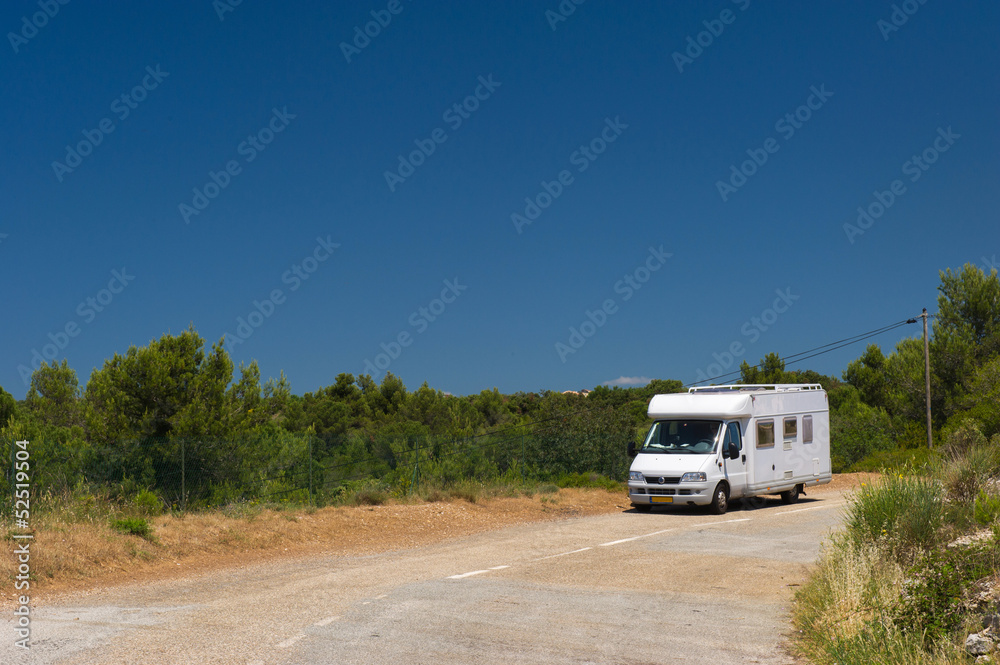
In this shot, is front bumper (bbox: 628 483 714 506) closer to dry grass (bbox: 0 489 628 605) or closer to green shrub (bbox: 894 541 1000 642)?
dry grass (bbox: 0 489 628 605)

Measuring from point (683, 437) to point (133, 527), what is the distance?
1198 centimetres

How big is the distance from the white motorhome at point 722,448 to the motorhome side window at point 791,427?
2cm

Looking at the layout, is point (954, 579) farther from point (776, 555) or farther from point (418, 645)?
point (776, 555)

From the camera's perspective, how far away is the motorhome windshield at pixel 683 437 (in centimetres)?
1925

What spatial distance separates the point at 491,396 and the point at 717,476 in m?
36.7

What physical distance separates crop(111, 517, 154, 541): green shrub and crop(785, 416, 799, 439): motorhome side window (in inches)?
586

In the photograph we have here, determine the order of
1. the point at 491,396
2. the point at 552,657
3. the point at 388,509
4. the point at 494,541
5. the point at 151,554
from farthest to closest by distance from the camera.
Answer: the point at 491,396, the point at 388,509, the point at 494,541, the point at 151,554, the point at 552,657

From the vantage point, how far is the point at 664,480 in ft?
61.7

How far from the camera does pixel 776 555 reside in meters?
12.4

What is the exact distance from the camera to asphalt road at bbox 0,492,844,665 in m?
7.00

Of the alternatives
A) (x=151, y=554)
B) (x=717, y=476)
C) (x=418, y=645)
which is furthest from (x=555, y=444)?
(x=418, y=645)

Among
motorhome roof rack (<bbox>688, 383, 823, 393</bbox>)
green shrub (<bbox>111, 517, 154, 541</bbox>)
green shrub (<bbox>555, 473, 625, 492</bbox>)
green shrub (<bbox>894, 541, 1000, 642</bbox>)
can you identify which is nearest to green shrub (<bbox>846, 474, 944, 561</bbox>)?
green shrub (<bbox>894, 541, 1000, 642</bbox>)

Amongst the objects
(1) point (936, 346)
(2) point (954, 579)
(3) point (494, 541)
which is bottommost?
(3) point (494, 541)

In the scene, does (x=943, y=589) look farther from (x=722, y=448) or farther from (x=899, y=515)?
(x=722, y=448)
